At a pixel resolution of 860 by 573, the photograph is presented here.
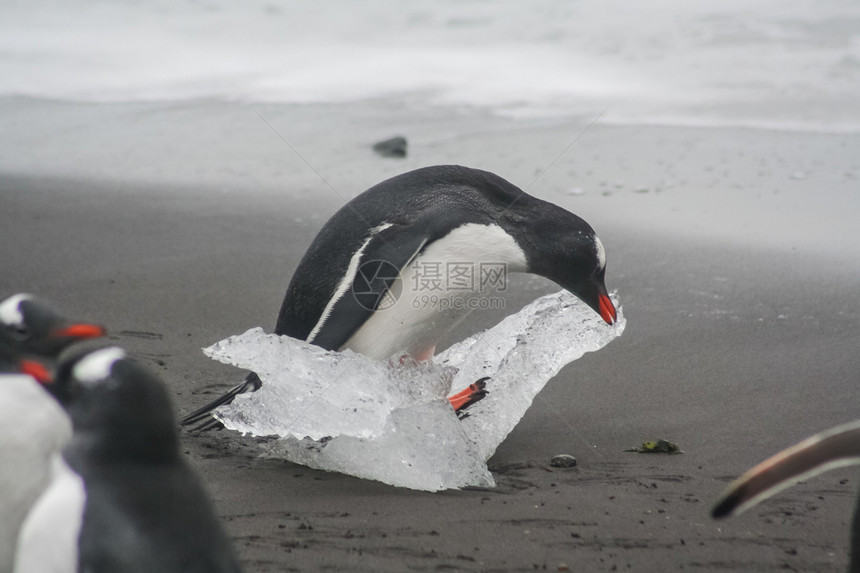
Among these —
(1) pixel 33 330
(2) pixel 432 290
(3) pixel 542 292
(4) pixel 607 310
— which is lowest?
(3) pixel 542 292

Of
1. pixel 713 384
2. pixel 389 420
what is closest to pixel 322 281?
pixel 389 420

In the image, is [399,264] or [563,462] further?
[399,264]

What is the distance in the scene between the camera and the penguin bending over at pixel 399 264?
341 centimetres

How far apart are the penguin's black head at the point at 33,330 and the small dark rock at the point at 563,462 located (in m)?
1.67

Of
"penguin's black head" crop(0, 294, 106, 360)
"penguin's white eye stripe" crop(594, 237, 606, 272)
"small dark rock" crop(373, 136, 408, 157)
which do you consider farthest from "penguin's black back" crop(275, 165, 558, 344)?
"small dark rock" crop(373, 136, 408, 157)

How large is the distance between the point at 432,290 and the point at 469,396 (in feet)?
1.29

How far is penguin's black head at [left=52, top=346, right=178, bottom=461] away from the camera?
163 centimetres

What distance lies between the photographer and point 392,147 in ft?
25.1

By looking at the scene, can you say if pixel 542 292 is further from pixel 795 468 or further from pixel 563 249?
pixel 795 468

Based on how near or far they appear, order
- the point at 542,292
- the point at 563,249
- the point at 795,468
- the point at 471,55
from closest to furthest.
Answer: the point at 795,468 → the point at 563,249 → the point at 542,292 → the point at 471,55

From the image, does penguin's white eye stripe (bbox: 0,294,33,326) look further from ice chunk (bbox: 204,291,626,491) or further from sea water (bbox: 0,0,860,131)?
sea water (bbox: 0,0,860,131)

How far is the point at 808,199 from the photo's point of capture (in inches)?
256

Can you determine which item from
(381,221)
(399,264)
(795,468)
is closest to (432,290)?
(399,264)

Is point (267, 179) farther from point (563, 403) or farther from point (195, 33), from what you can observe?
point (195, 33)
